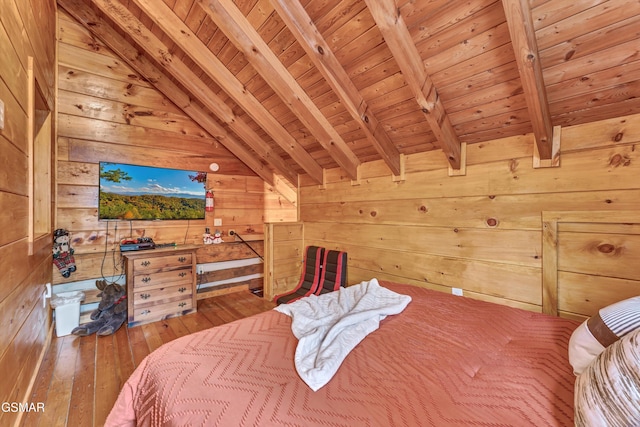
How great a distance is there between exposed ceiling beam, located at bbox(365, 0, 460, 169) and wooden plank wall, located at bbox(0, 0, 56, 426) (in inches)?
69.1

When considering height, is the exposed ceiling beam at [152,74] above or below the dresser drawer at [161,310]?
above

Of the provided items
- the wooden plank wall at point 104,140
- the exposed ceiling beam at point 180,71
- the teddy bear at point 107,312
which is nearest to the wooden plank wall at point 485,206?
the exposed ceiling beam at point 180,71

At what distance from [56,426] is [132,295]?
1392 millimetres

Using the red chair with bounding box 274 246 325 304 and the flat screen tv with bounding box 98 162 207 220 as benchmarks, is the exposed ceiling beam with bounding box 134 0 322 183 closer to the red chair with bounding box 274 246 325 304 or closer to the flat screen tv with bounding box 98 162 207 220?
the red chair with bounding box 274 246 325 304

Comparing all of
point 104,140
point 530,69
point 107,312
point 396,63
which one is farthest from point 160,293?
point 530,69

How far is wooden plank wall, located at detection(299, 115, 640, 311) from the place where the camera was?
5.37 ft

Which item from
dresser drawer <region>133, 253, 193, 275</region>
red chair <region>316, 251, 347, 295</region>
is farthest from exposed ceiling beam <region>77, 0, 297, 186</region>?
dresser drawer <region>133, 253, 193, 275</region>

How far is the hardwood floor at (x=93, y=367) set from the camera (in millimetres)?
1604

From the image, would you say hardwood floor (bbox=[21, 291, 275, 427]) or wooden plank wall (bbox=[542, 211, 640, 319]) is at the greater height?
wooden plank wall (bbox=[542, 211, 640, 319])

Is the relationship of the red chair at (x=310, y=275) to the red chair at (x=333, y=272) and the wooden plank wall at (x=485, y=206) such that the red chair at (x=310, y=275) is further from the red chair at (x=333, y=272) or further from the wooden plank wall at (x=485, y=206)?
the wooden plank wall at (x=485, y=206)

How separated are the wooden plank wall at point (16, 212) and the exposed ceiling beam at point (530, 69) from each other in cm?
226

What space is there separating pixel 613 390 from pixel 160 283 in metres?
3.38

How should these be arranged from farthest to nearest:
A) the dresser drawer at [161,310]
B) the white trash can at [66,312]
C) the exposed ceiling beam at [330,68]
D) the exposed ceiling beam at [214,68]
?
1. the dresser drawer at [161,310]
2. the white trash can at [66,312]
3. the exposed ceiling beam at [214,68]
4. the exposed ceiling beam at [330,68]

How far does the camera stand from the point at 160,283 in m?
2.95
